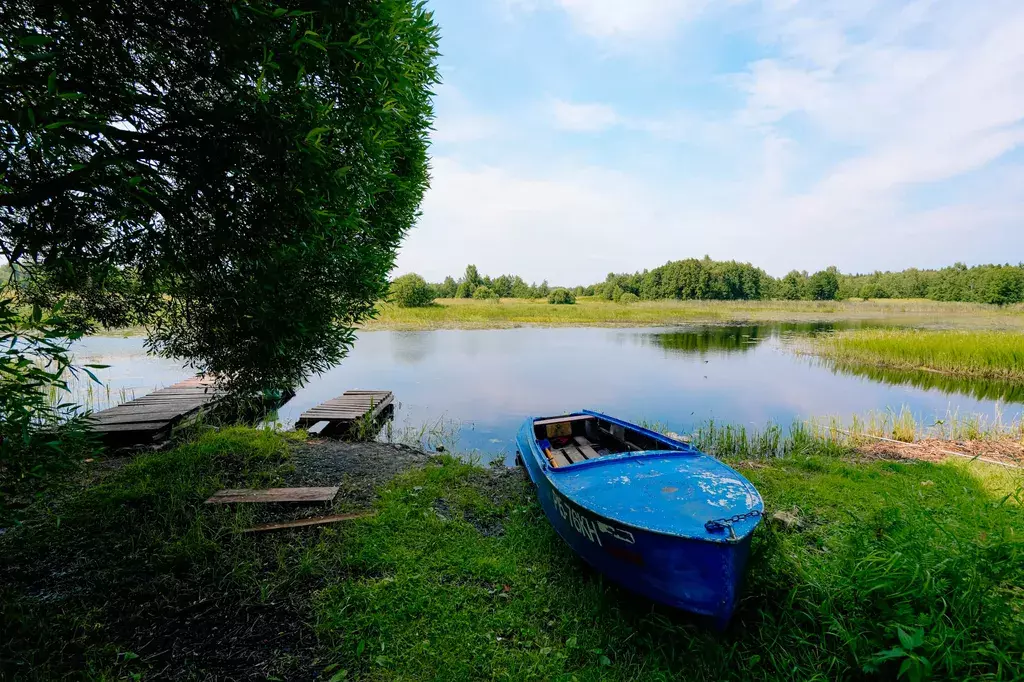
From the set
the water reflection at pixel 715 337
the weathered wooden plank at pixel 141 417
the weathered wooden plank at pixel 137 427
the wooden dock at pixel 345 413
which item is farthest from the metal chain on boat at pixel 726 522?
the water reflection at pixel 715 337

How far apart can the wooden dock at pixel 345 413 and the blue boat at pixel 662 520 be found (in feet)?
19.5

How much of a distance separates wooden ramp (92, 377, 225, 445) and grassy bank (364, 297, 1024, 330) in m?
19.6

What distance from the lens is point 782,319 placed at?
49.9 m

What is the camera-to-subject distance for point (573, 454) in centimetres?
741

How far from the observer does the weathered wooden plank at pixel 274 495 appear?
5.93m

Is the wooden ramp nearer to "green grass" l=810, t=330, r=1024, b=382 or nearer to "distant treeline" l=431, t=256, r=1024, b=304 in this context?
"green grass" l=810, t=330, r=1024, b=382

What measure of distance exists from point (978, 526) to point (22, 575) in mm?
9933

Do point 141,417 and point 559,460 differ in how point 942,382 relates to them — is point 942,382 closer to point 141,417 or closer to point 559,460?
point 559,460

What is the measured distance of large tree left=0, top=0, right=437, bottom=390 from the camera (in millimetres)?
3421

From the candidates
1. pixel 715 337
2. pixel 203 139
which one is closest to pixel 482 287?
pixel 715 337

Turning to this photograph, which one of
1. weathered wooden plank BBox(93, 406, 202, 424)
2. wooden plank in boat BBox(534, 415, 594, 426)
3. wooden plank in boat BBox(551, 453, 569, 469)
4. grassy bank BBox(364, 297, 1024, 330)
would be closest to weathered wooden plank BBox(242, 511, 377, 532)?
wooden plank in boat BBox(551, 453, 569, 469)

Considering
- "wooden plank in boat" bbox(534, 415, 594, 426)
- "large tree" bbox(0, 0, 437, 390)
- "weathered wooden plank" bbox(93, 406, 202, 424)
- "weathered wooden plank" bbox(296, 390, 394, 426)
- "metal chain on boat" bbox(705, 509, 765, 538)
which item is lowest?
"weathered wooden plank" bbox(296, 390, 394, 426)

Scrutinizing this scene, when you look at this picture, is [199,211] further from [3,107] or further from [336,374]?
[336,374]

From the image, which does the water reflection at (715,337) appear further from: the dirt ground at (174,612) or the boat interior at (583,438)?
the dirt ground at (174,612)
